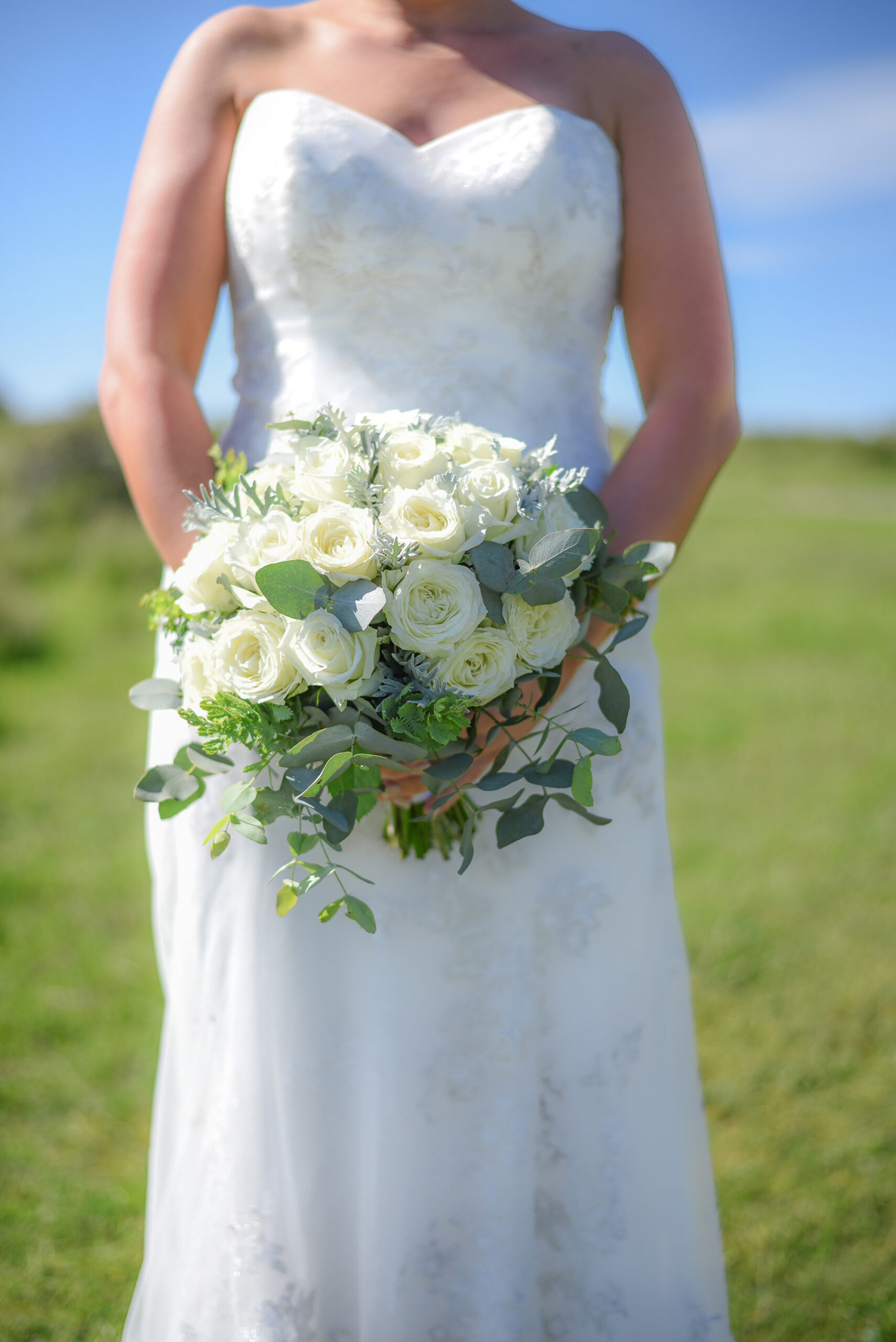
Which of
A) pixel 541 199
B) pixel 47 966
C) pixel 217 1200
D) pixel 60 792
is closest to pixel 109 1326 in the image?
pixel 217 1200

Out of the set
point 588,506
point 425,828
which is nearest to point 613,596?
point 588,506

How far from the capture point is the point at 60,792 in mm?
5523

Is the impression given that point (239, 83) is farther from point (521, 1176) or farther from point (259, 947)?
point (521, 1176)

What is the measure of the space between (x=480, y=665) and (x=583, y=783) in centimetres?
23

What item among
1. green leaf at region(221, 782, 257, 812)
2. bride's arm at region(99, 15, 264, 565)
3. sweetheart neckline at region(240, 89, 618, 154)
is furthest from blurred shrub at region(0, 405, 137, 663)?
green leaf at region(221, 782, 257, 812)

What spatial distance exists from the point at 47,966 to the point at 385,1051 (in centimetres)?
252

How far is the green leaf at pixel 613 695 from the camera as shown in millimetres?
1580

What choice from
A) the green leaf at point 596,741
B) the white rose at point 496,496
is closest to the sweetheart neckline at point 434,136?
the white rose at point 496,496

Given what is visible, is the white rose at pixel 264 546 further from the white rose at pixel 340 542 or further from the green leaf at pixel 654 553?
the green leaf at pixel 654 553

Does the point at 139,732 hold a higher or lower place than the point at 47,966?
higher

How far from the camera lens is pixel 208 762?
154cm

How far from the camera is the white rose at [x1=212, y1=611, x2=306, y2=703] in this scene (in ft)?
4.47

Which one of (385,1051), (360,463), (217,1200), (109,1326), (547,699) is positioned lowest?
(109,1326)

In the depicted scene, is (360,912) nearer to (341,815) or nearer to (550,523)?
(341,815)
